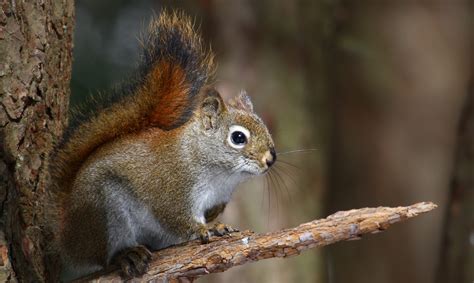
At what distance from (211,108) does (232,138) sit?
3.1 inches

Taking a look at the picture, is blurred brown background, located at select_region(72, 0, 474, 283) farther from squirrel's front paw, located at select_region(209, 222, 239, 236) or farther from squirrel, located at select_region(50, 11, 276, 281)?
squirrel's front paw, located at select_region(209, 222, 239, 236)

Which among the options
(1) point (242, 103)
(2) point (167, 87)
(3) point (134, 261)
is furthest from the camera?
(1) point (242, 103)

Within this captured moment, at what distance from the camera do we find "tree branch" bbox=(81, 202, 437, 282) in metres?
1.11

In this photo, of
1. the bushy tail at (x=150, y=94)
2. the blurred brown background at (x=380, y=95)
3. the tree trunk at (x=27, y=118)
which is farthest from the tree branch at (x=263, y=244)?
the blurred brown background at (x=380, y=95)

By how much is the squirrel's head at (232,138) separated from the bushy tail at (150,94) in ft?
0.19

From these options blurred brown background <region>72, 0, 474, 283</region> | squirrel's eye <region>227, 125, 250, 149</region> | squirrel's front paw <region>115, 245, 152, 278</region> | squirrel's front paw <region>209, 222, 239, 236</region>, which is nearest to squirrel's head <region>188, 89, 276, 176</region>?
squirrel's eye <region>227, 125, 250, 149</region>

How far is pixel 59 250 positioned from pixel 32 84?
1.09 ft

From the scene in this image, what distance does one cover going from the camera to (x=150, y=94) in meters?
1.49

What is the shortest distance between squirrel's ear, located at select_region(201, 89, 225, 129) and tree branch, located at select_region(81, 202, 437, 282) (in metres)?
0.30

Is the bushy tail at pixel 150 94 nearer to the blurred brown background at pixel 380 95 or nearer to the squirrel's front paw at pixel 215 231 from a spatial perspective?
the squirrel's front paw at pixel 215 231

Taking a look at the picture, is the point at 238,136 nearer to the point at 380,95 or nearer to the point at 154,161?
the point at 154,161

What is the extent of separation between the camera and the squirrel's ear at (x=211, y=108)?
1540 millimetres

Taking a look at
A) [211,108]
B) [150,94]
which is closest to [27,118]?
[150,94]

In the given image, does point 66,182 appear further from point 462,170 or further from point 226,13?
point 462,170
